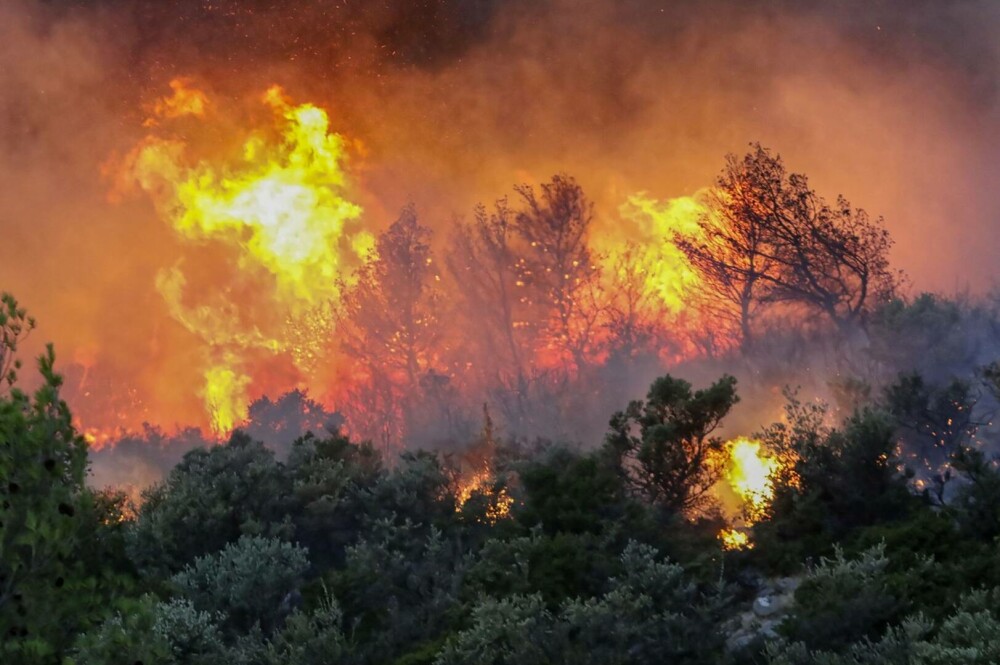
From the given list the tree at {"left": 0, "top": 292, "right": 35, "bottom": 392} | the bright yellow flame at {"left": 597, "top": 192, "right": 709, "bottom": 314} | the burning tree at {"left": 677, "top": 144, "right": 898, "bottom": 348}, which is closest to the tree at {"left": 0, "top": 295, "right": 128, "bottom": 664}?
the tree at {"left": 0, "top": 292, "right": 35, "bottom": 392}

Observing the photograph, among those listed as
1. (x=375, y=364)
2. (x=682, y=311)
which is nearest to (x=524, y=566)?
(x=682, y=311)

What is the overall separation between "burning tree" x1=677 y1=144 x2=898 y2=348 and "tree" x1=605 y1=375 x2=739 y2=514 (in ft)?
51.7

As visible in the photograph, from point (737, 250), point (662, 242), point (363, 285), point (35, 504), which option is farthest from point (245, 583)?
point (662, 242)

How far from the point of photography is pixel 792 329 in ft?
121

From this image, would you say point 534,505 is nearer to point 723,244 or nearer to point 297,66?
point 723,244

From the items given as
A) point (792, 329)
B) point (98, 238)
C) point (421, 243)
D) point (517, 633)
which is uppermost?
point (98, 238)

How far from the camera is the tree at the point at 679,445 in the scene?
18219 millimetres

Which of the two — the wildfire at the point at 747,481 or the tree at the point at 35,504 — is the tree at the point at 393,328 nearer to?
the wildfire at the point at 747,481

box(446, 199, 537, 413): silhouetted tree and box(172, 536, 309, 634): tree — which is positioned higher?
box(446, 199, 537, 413): silhouetted tree

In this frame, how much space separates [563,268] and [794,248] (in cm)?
1495

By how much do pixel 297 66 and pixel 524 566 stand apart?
58.8 metres

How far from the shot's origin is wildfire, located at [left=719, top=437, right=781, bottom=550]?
16922 mm

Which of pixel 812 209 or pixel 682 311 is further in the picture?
pixel 682 311

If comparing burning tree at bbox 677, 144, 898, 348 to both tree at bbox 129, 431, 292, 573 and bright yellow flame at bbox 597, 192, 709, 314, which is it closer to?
bright yellow flame at bbox 597, 192, 709, 314
